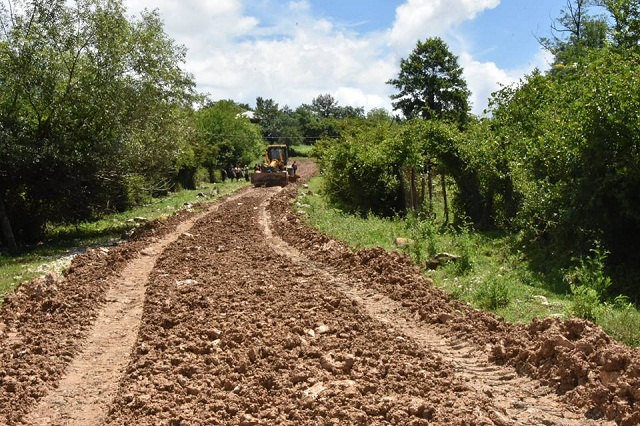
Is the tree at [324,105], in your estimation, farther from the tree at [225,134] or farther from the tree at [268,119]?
the tree at [225,134]

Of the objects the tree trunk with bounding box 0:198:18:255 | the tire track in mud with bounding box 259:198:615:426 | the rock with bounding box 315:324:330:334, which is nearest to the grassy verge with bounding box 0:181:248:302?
the tree trunk with bounding box 0:198:18:255

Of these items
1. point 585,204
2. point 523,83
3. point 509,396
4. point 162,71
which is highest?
point 162,71

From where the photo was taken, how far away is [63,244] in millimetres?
18672

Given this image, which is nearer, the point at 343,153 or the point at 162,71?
the point at 162,71

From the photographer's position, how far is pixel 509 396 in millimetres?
5832

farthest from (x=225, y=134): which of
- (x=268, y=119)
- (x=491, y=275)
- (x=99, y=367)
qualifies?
(x=268, y=119)

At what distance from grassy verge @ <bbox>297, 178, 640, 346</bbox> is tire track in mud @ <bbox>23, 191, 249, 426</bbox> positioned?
454 cm

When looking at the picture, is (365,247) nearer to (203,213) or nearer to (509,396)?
(509,396)

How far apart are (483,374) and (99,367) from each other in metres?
4.21

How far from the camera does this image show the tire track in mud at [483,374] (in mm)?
5348

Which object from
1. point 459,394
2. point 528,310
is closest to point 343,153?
point 528,310

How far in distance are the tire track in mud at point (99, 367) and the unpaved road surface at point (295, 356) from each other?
2 cm

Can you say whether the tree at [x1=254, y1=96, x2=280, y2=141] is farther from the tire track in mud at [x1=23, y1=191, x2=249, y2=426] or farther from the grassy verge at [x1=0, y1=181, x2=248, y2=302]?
the tire track in mud at [x1=23, y1=191, x2=249, y2=426]

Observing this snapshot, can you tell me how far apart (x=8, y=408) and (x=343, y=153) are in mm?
20042
